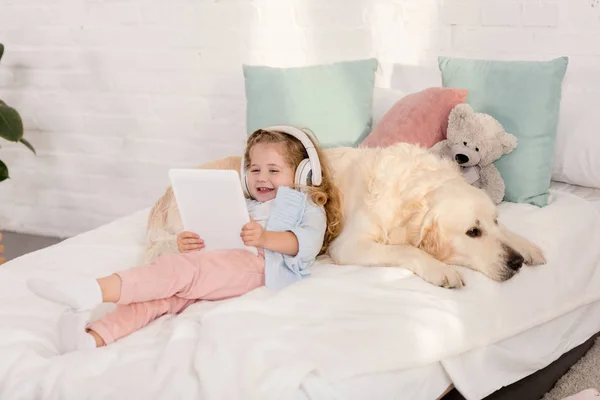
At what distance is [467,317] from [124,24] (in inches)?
82.6

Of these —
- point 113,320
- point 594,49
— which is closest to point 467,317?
point 113,320

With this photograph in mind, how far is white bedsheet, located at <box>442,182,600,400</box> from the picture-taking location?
145 cm

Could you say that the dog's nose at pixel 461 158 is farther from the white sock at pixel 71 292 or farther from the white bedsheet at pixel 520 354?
the white sock at pixel 71 292

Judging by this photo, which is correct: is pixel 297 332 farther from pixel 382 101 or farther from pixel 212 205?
pixel 382 101

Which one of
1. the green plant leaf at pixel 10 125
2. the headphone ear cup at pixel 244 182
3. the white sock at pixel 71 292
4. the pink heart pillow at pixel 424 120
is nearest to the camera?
the white sock at pixel 71 292

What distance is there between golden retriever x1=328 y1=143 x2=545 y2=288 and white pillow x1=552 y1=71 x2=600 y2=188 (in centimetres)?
52

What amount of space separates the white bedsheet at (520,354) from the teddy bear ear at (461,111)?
1.48 feet

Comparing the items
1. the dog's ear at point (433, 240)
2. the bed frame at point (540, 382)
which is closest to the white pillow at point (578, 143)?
the bed frame at point (540, 382)

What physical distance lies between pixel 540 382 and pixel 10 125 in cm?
205

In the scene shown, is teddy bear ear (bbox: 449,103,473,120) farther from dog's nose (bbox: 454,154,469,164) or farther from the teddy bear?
dog's nose (bbox: 454,154,469,164)

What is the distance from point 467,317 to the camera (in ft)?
4.80

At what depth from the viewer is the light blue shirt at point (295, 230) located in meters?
1.66

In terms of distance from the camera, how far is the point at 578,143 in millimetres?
2076

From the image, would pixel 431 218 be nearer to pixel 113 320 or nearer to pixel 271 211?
pixel 271 211
